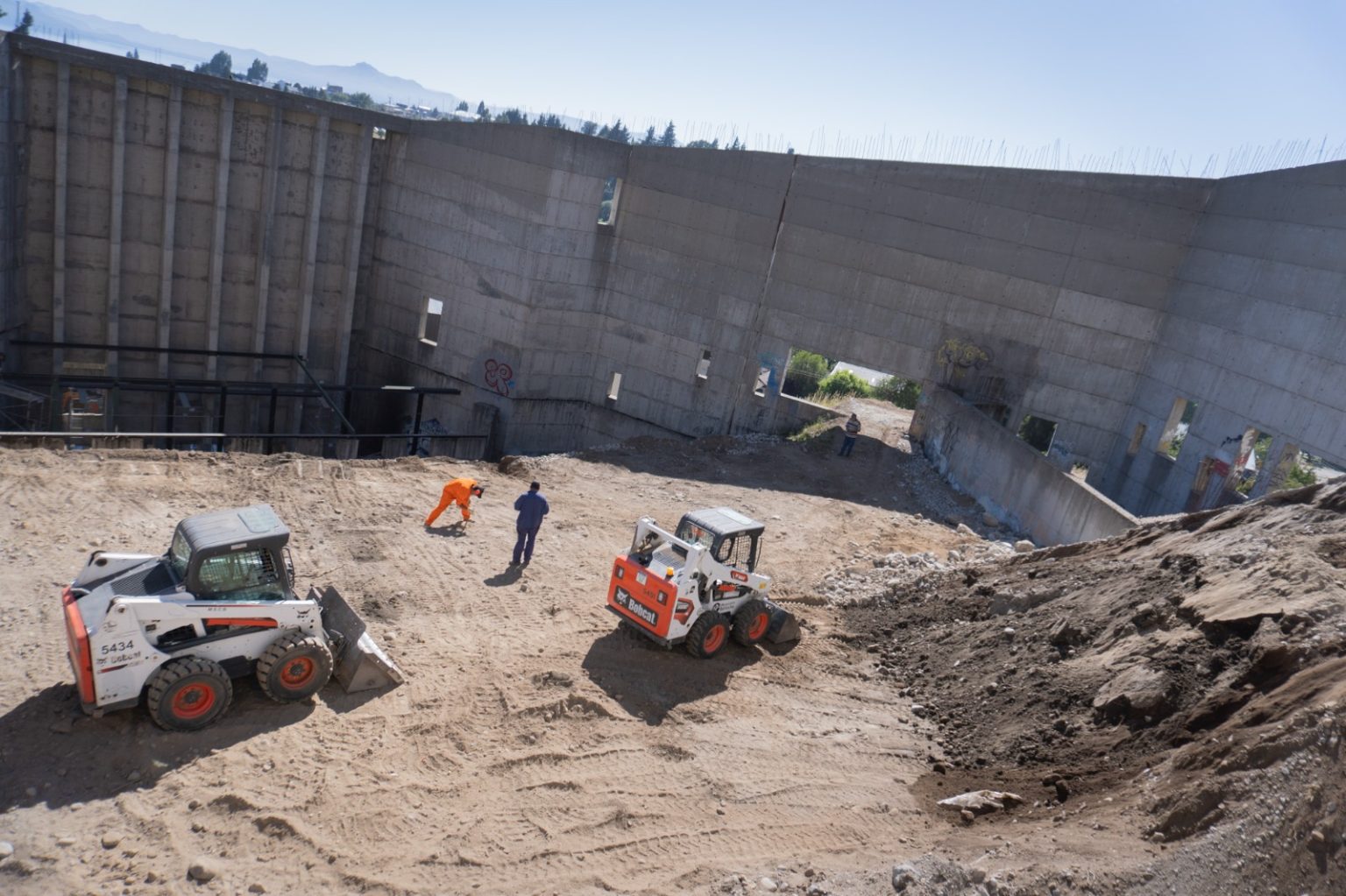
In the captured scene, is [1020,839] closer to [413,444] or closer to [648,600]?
[648,600]

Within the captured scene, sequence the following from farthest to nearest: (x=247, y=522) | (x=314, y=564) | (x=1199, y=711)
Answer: (x=314, y=564), (x=247, y=522), (x=1199, y=711)

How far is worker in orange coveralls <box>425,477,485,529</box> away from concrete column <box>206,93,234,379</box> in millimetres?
11743

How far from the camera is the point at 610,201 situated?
24266mm

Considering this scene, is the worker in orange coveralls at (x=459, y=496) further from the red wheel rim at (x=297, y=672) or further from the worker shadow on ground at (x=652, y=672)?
the red wheel rim at (x=297, y=672)

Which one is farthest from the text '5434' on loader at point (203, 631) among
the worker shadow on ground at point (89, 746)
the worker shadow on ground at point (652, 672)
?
the worker shadow on ground at point (652, 672)

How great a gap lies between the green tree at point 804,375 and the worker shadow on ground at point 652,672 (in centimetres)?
2242

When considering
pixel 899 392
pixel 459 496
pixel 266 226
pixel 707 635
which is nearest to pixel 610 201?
pixel 266 226

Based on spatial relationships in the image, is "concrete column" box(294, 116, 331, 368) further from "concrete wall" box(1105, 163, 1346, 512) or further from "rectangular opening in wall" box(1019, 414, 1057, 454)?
"rectangular opening in wall" box(1019, 414, 1057, 454)

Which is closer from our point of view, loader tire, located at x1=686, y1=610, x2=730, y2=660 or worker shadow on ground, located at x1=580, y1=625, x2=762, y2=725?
worker shadow on ground, located at x1=580, y1=625, x2=762, y2=725

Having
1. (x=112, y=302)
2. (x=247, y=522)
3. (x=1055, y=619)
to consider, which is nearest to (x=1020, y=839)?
(x=1055, y=619)

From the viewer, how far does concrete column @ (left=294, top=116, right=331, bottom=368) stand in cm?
2302

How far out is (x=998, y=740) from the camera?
937 cm

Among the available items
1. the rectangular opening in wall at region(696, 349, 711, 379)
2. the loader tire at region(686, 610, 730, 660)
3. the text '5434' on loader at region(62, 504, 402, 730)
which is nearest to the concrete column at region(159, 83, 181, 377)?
the rectangular opening in wall at region(696, 349, 711, 379)

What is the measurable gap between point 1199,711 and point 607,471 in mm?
12671
